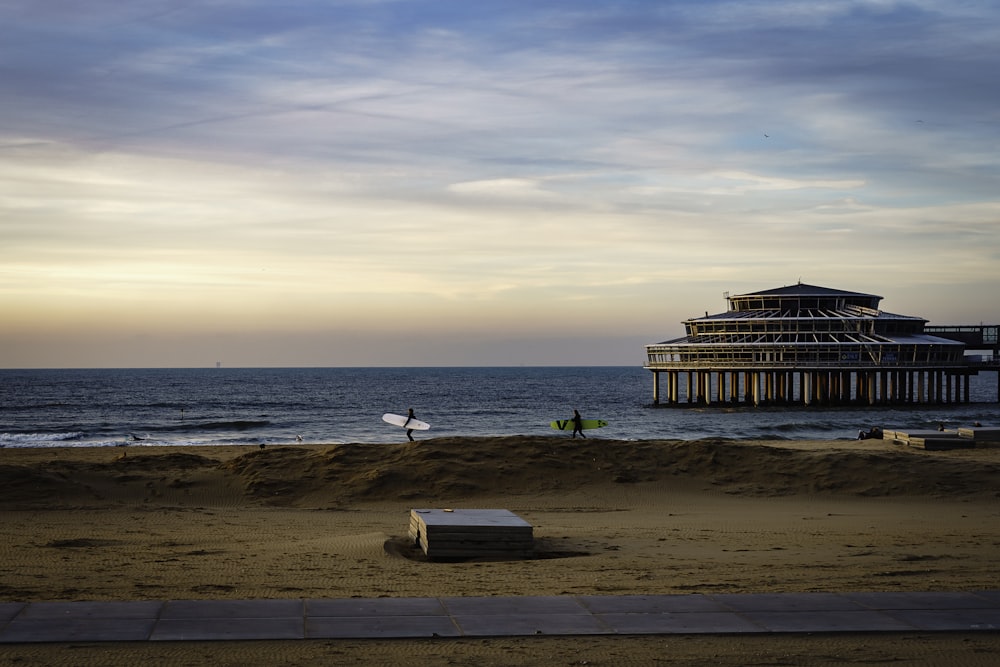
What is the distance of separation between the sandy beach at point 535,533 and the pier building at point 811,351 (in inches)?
1755

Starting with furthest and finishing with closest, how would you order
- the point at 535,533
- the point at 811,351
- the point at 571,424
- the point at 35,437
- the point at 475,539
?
the point at 811,351, the point at 35,437, the point at 571,424, the point at 535,533, the point at 475,539

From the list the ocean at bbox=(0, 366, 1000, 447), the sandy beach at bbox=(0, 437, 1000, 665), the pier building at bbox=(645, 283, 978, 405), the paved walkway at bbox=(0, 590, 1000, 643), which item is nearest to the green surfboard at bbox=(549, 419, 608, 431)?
the ocean at bbox=(0, 366, 1000, 447)

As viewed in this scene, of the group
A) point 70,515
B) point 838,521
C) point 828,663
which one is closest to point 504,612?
point 828,663

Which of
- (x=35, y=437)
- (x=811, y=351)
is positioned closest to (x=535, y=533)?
(x=35, y=437)

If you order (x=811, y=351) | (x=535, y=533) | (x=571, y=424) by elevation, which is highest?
(x=811, y=351)

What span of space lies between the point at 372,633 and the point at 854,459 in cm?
2083

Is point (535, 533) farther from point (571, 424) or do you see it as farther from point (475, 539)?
point (571, 424)

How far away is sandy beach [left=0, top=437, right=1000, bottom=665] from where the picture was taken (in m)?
9.89

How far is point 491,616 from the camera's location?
35.8ft

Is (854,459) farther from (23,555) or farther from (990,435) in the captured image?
(23,555)

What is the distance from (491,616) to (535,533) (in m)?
7.79

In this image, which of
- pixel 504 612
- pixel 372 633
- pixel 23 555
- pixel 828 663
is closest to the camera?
pixel 828 663

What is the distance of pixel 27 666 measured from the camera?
349 inches

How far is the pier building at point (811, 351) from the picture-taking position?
79.6m
